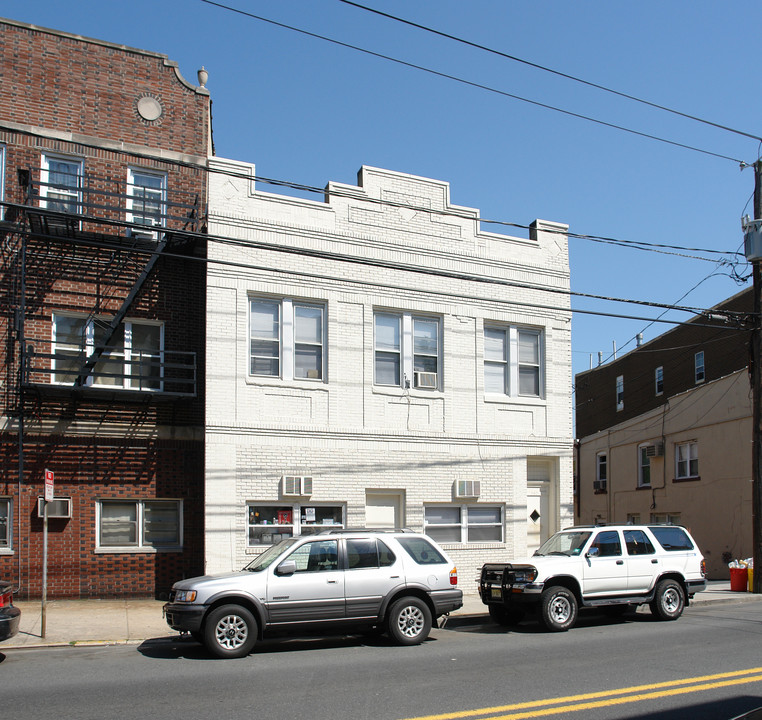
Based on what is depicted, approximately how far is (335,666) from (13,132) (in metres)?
12.6

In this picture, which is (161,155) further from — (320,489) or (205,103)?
(320,489)

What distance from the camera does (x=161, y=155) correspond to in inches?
704

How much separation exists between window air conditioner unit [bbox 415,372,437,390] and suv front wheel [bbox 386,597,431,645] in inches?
269

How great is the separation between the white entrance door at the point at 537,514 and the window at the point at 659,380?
18.6 m

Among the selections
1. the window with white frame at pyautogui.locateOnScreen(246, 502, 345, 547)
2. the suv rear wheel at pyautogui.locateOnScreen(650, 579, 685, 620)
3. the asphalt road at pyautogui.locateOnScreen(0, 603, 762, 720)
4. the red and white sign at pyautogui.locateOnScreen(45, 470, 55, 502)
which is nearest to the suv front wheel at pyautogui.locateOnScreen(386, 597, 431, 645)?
the asphalt road at pyautogui.locateOnScreen(0, 603, 762, 720)

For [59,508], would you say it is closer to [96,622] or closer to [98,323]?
[96,622]

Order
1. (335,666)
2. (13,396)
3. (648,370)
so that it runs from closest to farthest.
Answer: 1. (335,666)
2. (13,396)
3. (648,370)

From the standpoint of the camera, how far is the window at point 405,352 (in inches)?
715

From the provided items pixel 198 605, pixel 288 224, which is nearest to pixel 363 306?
pixel 288 224

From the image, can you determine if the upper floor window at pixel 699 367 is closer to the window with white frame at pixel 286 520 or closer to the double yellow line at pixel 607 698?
the window with white frame at pixel 286 520

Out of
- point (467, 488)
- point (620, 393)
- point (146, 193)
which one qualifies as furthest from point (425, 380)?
point (620, 393)

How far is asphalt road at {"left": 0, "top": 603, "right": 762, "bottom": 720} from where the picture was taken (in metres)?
8.09

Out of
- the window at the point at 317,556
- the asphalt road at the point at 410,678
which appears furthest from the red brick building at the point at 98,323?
the window at the point at 317,556

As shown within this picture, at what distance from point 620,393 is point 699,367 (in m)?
6.84
